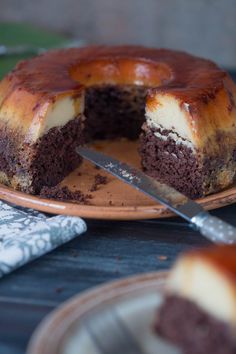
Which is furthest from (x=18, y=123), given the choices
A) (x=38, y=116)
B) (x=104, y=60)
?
(x=104, y=60)

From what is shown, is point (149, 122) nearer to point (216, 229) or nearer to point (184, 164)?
point (184, 164)

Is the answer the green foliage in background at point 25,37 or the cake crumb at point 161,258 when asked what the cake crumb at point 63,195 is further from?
the green foliage in background at point 25,37

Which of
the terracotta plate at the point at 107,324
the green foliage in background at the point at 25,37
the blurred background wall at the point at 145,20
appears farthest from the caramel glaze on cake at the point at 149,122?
the blurred background wall at the point at 145,20

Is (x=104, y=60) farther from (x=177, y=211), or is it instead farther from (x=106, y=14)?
(x=106, y=14)

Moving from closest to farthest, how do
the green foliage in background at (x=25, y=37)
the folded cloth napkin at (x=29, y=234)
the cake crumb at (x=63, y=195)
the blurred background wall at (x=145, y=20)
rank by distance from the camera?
the folded cloth napkin at (x=29, y=234) → the cake crumb at (x=63, y=195) → the green foliage in background at (x=25, y=37) → the blurred background wall at (x=145, y=20)

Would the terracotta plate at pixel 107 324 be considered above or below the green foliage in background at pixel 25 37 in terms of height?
above

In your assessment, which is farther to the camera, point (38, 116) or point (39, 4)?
point (39, 4)
